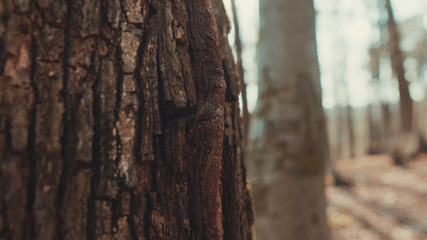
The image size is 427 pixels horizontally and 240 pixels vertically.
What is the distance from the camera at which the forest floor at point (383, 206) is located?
18.9ft

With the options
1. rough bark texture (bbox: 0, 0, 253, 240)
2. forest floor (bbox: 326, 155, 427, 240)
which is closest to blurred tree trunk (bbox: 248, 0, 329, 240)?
rough bark texture (bbox: 0, 0, 253, 240)

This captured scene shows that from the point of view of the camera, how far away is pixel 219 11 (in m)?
1.23

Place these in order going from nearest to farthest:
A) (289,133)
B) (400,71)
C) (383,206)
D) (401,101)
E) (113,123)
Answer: (113,123) < (289,133) < (383,206) < (400,71) < (401,101)

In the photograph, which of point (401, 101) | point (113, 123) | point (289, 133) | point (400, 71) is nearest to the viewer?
point (113, 123)

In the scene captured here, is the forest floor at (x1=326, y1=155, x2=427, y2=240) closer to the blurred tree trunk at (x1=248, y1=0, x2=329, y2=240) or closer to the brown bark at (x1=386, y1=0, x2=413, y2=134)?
the blurred tree trunk at (x1=248, y1=0, x2=329, y2=240)

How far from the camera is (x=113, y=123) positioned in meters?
0.78

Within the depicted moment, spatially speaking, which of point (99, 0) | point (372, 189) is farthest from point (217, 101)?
point (372, 189)

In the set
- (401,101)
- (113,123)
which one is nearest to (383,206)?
(401,101)

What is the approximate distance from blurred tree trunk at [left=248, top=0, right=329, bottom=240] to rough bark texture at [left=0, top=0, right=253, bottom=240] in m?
1.66

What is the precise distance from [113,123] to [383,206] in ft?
28.2

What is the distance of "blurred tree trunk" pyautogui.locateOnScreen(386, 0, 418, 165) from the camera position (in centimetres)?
1038

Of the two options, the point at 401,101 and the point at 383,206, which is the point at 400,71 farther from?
the point at 383,206

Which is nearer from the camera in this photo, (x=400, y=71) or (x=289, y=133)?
(x=289, y=133)

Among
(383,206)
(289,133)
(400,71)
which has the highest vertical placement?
(400,71)
